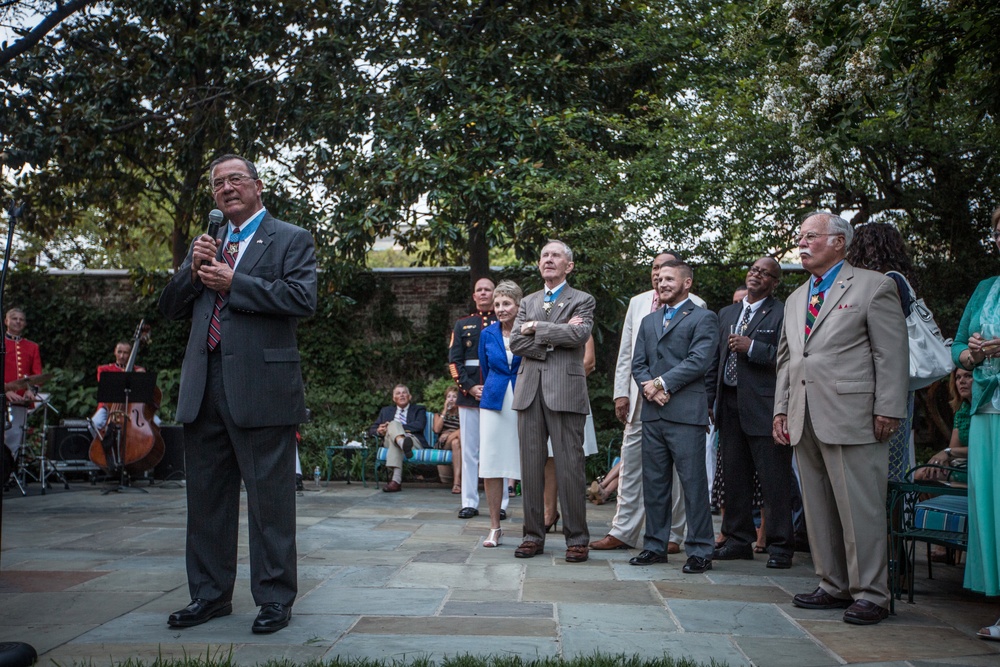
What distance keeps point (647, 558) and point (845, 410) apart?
1918 mm

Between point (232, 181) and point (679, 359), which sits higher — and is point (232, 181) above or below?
above

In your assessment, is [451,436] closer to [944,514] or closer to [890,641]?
[944,514]

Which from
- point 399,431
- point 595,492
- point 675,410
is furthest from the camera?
point 399,431

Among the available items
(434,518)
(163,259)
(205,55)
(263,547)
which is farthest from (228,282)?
(163,259)

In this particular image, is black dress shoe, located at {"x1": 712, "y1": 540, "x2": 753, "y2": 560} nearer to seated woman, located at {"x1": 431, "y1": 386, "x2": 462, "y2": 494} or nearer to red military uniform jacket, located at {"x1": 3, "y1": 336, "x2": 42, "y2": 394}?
seated woman, located at {"x1": 431, "y1": 386, "x2": 462, "y2": 494}

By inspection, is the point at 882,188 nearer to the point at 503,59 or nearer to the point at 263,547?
the point at 503,59

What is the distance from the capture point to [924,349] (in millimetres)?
5051

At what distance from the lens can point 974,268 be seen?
10.7 m

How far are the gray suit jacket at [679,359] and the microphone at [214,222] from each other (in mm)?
2886

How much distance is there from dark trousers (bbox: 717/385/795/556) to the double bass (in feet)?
23.0

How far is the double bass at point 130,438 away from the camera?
1066 cm

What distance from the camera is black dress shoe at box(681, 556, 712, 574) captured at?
220 inches

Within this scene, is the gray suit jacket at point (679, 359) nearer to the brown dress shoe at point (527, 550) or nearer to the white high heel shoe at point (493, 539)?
the brown dress shoe at point (527, 550)

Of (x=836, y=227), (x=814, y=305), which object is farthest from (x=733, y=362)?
(x=836, y=227)
